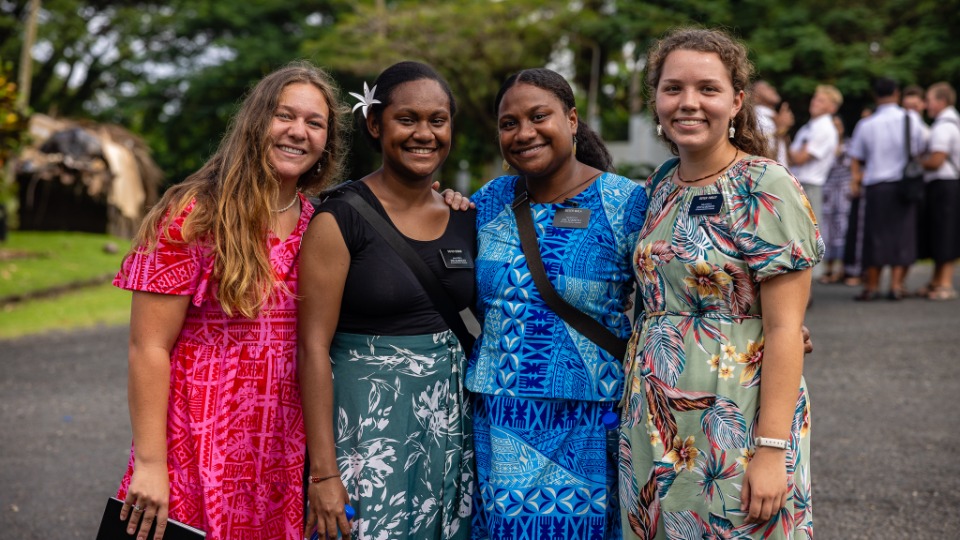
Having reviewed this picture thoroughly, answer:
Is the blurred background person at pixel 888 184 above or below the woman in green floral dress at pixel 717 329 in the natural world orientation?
above

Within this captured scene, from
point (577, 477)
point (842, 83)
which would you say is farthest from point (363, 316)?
point (842, 83)

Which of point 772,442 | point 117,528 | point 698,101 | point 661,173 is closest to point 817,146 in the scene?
point 661,173

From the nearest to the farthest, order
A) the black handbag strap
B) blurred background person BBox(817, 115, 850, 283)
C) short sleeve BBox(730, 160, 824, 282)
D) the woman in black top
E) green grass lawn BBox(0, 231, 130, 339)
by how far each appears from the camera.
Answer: short sleeve BBox(730, 160, 824, 282), the woman in black top, the black handbag strap, green grass lawn BBox(0, 231, 130, 339), blurred background person BBox(817, 115, 850, 283)

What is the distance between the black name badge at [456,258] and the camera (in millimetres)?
2896

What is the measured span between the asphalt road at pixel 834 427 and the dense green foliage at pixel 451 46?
2.41 metres

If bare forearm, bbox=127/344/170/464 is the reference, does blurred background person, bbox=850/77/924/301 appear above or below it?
above

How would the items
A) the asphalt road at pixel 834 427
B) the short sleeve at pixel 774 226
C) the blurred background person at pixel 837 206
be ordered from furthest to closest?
the blurred background person at pixel 837 206 → the asphalt road at pixel 834 427 → the short sleeve at pixel 774 226

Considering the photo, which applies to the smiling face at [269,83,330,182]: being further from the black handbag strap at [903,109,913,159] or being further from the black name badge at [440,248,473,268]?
the black handbag strap at [903,109,913,159]

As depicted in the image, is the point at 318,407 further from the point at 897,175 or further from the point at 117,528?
the point at 897,175

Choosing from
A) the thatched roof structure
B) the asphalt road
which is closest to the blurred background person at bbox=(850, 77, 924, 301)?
the asphalt road

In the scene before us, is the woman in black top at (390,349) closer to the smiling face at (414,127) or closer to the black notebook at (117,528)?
the smiling face at (414,127)

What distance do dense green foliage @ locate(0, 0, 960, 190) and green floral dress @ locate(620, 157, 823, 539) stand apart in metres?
7.01

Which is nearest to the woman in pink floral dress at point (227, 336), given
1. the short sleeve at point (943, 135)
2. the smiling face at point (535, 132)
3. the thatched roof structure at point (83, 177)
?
the smiling face at point (535, 132)

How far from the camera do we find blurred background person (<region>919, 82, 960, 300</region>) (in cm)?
995
